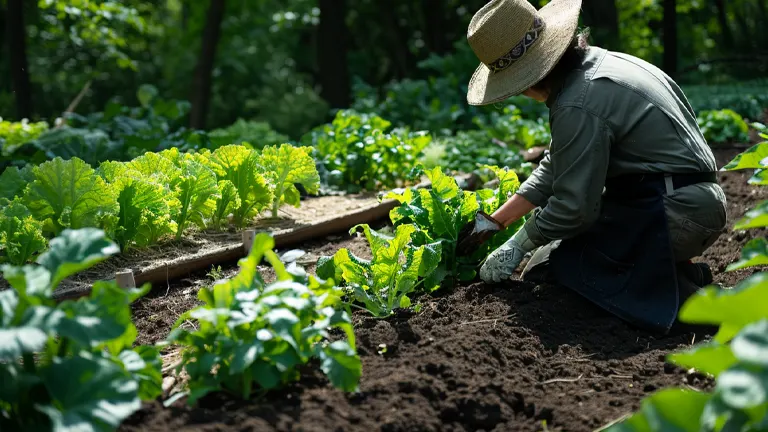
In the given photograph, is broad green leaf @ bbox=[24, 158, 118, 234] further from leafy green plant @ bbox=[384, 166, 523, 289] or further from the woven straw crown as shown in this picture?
the woven straw crown

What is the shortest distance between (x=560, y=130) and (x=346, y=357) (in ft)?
5.56

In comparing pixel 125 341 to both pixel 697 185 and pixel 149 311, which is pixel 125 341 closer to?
pixel 149 311

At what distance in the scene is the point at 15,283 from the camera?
222cm

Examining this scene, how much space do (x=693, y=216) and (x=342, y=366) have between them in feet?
6.64

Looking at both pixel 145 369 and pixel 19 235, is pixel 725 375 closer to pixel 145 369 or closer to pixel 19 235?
pixel 145 369

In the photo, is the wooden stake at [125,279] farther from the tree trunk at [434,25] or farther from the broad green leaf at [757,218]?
the tree trunk at [434,25]

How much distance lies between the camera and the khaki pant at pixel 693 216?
3.79 m

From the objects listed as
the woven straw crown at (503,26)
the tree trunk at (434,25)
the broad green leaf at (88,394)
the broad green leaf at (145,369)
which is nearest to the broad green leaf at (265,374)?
the broad green leaf at (145,369)

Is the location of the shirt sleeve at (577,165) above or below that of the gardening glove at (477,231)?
above

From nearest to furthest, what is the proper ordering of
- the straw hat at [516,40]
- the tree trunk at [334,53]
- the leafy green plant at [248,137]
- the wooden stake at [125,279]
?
the straw hat at [516,40], the wooden stake at [125,279], the leafy green plant at [248,137], the tree trunk at [334,53]

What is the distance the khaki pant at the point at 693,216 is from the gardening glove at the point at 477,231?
82cm

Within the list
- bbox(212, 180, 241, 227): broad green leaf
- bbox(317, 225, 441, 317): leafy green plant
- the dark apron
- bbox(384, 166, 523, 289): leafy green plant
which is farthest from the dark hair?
bbox(212, 180, 241, 227): broad green leaf

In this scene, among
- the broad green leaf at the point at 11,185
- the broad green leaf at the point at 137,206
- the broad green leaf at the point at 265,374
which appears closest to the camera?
the broad green leaf at the point at 265,374

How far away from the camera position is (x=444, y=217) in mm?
4117
